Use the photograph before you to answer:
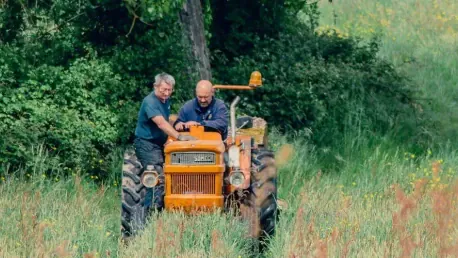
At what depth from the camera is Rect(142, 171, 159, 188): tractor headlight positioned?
35.7 ft

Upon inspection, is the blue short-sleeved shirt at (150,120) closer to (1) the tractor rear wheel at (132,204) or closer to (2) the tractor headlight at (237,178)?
(1) the tractor rear wheel at (132,204)

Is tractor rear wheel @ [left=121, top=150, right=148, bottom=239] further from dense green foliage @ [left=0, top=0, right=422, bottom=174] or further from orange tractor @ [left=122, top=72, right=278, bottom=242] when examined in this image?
dense green foliage @ [left=0, top=0, right=422, bottom=174]

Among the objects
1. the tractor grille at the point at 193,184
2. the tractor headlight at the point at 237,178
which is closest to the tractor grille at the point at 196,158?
the tractor grille at the point at 193,184

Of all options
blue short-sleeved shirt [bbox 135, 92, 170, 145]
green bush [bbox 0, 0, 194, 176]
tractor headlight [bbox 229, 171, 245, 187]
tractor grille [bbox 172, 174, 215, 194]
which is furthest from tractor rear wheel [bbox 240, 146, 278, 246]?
green bush [bbox 0, 0, 194, 176]

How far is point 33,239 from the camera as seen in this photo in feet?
32.3

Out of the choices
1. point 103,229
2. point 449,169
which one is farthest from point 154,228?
point 449,169

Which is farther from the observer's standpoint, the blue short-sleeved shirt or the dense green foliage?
the dense green foliage

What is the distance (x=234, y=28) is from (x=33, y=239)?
931 cm

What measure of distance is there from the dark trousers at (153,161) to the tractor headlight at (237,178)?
26.8 inches

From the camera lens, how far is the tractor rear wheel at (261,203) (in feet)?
36.0

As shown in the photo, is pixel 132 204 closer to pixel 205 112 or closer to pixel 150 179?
pixel 150 179

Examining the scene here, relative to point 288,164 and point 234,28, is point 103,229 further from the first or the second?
point 234,28

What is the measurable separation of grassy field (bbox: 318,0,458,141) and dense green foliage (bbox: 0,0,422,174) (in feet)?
3.80

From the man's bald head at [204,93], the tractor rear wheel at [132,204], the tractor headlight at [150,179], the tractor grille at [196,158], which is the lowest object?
the tractor rear wheel at [132,204]
